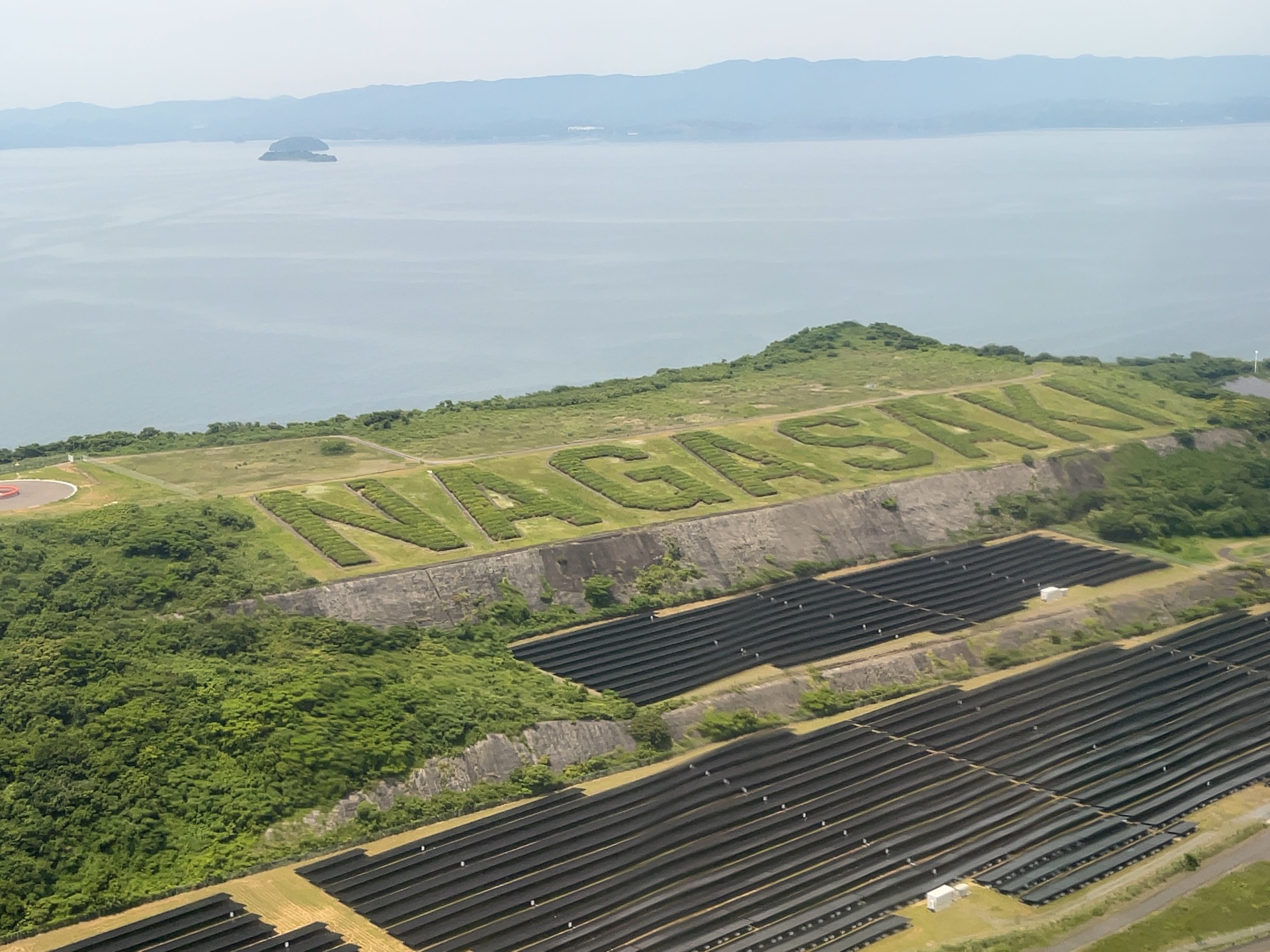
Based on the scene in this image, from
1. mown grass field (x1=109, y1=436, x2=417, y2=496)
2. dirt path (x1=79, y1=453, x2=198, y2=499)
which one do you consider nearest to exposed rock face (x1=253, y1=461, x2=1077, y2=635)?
mown grass field (x1=109, y1=436, x2=417, y2=496)

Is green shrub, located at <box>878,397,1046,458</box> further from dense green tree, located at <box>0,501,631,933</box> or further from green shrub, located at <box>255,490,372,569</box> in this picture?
green shrub, located at <box>255,490,372,569</box>

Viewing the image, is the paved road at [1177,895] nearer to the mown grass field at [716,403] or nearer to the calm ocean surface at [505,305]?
Result: the mown grass field at [716,403]

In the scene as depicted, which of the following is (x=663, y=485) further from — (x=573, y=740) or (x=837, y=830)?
(x=837, y=830)

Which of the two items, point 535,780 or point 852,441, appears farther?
point 852,441

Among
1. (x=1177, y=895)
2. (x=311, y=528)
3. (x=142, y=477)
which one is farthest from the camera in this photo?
(x=142, y=477)

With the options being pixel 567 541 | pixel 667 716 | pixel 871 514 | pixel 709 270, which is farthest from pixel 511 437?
pixel 709 270

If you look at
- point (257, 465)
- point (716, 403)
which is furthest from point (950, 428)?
point (257, 465)

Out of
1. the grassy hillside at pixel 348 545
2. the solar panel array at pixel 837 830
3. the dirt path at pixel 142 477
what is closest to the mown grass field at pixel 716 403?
the grassy hillside at pixel 348 545
